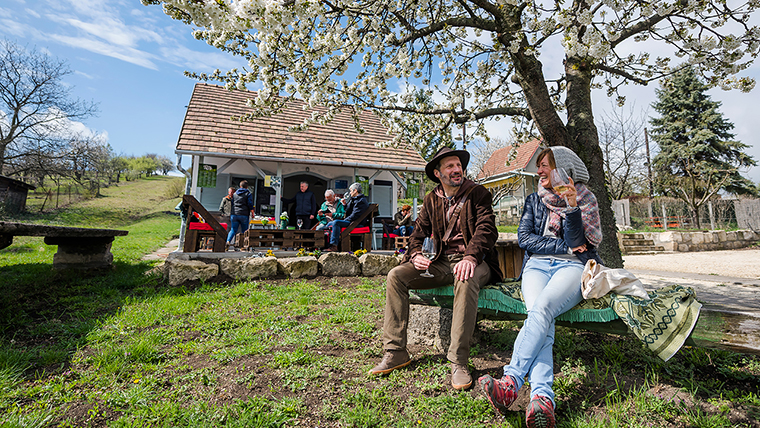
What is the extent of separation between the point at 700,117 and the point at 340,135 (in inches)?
1022

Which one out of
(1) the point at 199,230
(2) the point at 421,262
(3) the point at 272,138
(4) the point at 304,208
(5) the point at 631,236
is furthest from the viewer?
(5) the point at 631,236

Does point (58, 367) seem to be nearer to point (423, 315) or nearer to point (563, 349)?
point (423, 315)

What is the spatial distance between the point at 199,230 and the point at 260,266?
141 centimetres

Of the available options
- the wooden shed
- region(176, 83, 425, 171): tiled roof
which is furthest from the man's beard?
the wooden shed

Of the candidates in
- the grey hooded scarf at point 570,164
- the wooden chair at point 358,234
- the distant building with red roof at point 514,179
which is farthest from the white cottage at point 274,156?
the distant building with red roof at point 514,179

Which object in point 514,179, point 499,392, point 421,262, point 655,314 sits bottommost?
point 499,392

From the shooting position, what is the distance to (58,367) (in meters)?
2.63

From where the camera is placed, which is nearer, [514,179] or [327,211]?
[327,211]

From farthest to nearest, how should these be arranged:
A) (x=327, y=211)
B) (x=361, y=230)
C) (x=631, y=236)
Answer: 1. (x=631, y=236)
2. (x=327, y=211)
3. (x=361, y=230)

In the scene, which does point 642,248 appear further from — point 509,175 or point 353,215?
point 353,215

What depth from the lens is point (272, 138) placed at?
34.0ft

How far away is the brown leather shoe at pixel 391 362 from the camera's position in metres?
2.55

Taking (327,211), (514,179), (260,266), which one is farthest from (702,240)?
(260,266)

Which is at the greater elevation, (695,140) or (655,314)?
(695,140)
